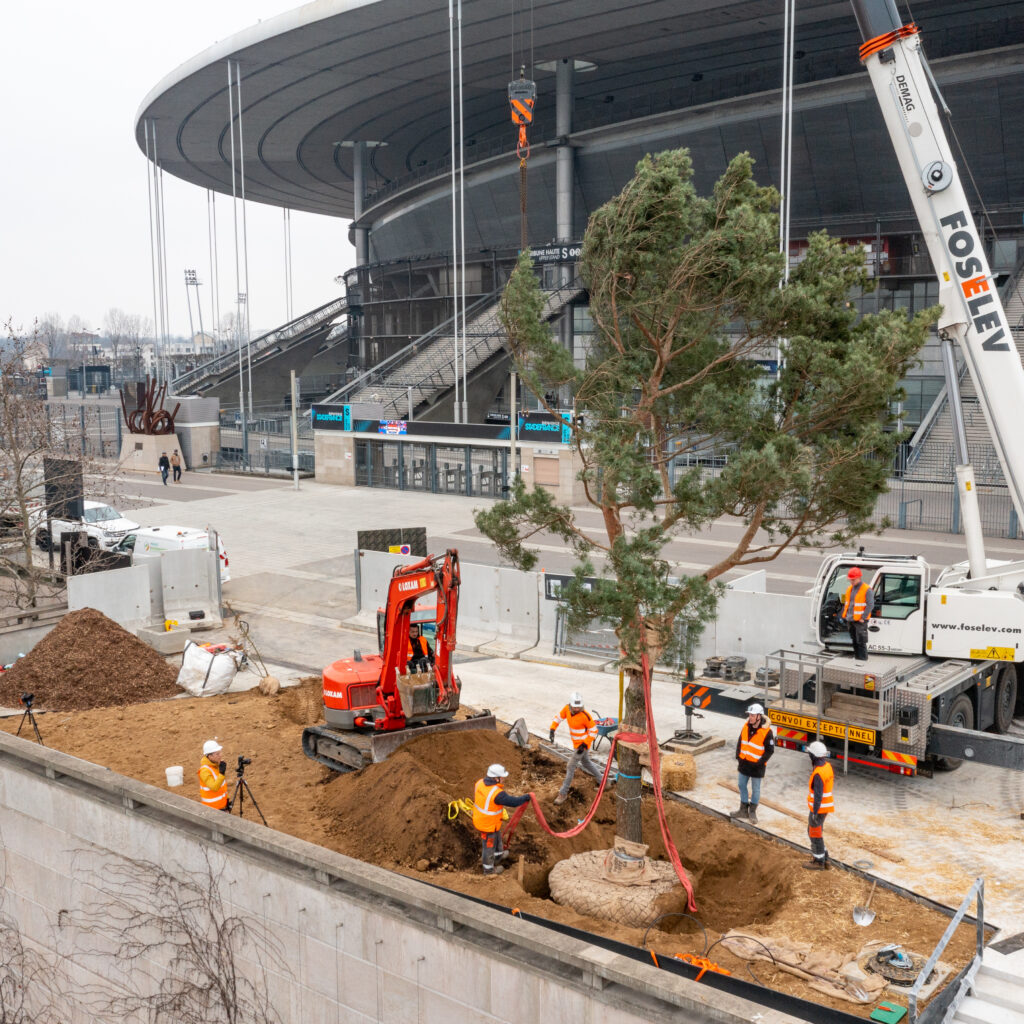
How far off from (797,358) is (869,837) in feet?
19.8

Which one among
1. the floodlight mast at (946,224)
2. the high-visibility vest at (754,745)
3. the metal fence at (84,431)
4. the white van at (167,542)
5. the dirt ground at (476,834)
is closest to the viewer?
the dirt ground at (476,834)

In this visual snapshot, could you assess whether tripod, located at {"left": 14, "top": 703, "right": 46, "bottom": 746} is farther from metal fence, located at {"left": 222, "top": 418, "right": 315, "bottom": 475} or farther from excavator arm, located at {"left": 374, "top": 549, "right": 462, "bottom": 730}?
metal fence, located at {"left": 222, "top": 418, "right": 315, "bottom": 475}

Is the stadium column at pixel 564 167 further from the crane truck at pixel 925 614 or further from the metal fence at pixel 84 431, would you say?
the crane truck at pixel 925 614

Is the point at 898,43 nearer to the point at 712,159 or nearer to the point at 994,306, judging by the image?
the point at 994,306

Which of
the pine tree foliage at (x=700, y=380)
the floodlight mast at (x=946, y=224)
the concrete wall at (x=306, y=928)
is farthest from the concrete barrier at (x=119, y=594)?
the floodlight mast at (x=946, y=224)

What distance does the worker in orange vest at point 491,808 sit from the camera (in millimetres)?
11586

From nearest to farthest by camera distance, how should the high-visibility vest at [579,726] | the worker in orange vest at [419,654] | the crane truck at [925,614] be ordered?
the crane truck at [925,614], the high-visibility vest at [579,726], the worker in orange vest at [419,654]

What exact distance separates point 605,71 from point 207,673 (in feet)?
155

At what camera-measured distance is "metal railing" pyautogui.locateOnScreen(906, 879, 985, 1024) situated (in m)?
8.31

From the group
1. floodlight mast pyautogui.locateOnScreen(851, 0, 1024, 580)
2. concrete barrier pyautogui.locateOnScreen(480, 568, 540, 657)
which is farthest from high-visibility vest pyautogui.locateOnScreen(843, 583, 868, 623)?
concrete barrier pyautogui.locateOnScreen(480, 568, 540, 657)

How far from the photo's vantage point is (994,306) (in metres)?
14.8

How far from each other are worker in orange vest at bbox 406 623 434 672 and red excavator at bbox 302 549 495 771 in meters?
0.02

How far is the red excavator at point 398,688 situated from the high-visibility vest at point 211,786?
2134 mm

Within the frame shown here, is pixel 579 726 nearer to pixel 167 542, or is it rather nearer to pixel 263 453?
pixel 167 542
